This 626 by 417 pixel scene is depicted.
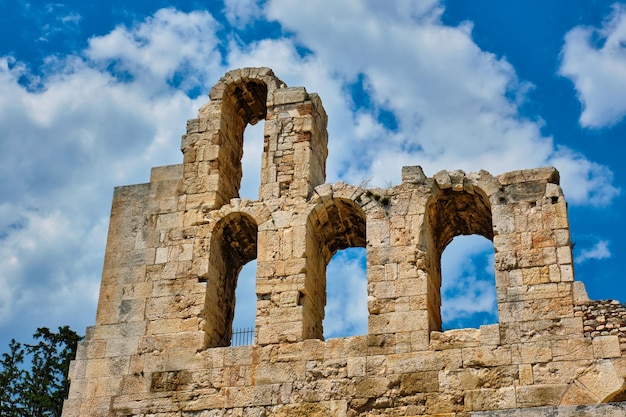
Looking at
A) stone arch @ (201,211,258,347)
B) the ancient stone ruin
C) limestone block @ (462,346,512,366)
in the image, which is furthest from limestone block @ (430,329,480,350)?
stone arch @ (201,211,258,347)

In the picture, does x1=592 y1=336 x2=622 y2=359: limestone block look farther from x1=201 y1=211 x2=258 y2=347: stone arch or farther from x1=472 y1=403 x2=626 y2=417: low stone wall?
x1=201 y1=211 x2=258 y2=347: stone arch

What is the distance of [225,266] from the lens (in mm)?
16094

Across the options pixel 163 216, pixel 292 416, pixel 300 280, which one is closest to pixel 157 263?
pixel 163 216

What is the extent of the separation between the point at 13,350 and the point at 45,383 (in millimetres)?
1162

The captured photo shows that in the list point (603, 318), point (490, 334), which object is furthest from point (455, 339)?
point (603, 318)

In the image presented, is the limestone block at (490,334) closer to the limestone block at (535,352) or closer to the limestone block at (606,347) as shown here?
the limestone block at (535,352)

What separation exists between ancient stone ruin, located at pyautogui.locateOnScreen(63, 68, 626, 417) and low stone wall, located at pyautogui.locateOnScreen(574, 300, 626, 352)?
26mm

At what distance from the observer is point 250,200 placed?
51.8 ft

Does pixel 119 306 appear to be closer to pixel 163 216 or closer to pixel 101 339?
pixel 101 339

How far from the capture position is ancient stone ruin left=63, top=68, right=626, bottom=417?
1330 centimetres

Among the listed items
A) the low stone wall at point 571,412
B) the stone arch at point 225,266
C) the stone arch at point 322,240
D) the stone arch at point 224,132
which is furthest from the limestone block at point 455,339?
the stone arch at point 224,132

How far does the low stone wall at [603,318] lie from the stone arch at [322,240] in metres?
3.69

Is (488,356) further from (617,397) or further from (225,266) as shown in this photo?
(225,266)

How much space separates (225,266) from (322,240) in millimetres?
1655
